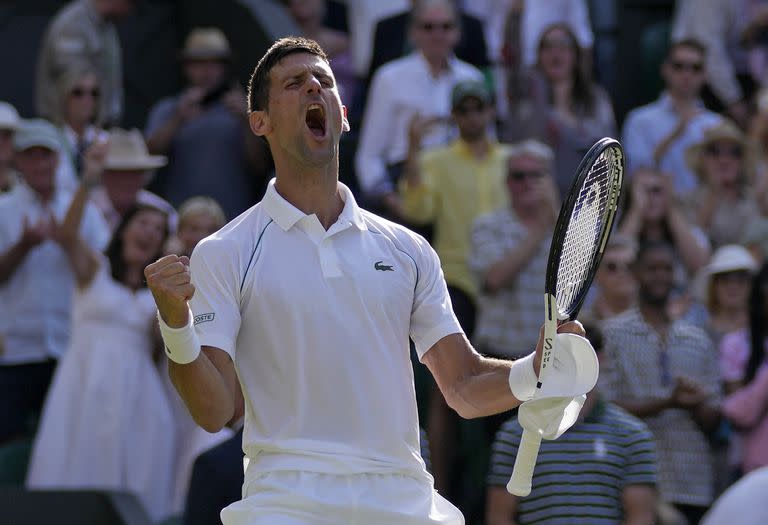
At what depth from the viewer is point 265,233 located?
177 inches

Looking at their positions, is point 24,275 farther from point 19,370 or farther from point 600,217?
point 600,217

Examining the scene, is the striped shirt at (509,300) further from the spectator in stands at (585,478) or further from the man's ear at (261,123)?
the man's ear at (261,123)

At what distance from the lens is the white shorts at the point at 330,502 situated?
429 cm

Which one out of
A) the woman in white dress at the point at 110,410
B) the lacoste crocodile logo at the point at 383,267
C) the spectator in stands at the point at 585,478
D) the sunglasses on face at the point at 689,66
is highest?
the lacoste crocodile logo at the point at 383,267

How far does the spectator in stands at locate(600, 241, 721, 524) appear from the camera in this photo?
798cm

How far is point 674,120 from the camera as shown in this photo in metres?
11.1

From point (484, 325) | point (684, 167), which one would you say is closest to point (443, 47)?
point (684, 167)

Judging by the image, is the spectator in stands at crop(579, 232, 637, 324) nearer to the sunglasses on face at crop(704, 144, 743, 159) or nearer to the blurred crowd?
the blurred crowd

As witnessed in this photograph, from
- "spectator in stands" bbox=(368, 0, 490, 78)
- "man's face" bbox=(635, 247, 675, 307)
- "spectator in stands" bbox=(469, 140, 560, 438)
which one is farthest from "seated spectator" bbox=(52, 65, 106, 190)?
"man's face" bbox=(635, 247, 675, 307)

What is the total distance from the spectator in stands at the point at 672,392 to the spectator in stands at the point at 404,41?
11.8 ft

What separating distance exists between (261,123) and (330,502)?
41.6 inches

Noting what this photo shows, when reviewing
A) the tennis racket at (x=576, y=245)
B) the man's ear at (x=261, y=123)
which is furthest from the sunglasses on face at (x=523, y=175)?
the man's ear at (x=261, y=123)

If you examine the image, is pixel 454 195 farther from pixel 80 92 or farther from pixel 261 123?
pixel 261 123

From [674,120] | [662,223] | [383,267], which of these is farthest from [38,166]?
[383,267]
